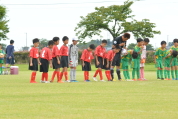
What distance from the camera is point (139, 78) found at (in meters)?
21.2

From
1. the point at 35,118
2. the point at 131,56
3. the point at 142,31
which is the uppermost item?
the point at 142,31

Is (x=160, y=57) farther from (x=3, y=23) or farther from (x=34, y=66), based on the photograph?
(x=3, y=23)

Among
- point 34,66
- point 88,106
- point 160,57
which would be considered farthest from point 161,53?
point 88,106

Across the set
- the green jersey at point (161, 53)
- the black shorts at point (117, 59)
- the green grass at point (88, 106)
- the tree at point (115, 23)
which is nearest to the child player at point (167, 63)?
the green jersey at point (161, 53)

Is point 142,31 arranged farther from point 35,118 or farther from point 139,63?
point 35,118

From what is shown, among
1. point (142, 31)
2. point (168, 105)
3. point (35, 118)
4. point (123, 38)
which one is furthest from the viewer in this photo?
point (142, 31)

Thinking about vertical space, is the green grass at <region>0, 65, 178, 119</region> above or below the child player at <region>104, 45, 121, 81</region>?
below

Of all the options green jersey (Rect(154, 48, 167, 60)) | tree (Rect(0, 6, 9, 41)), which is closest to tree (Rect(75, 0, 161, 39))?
tree (Rect(0, 6, 9, 41))

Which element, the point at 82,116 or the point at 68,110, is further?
the point at 68,110

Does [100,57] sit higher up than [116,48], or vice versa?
[116,48]

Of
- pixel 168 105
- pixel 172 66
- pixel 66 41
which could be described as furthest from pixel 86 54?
pixel 168 105

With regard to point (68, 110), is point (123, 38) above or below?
above

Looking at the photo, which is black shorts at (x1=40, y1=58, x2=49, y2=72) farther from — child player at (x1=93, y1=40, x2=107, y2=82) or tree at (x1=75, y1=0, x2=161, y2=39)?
tree at (x1=75, y1=0, x2=161, y2=39)

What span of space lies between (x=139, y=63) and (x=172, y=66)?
1.78 metres
